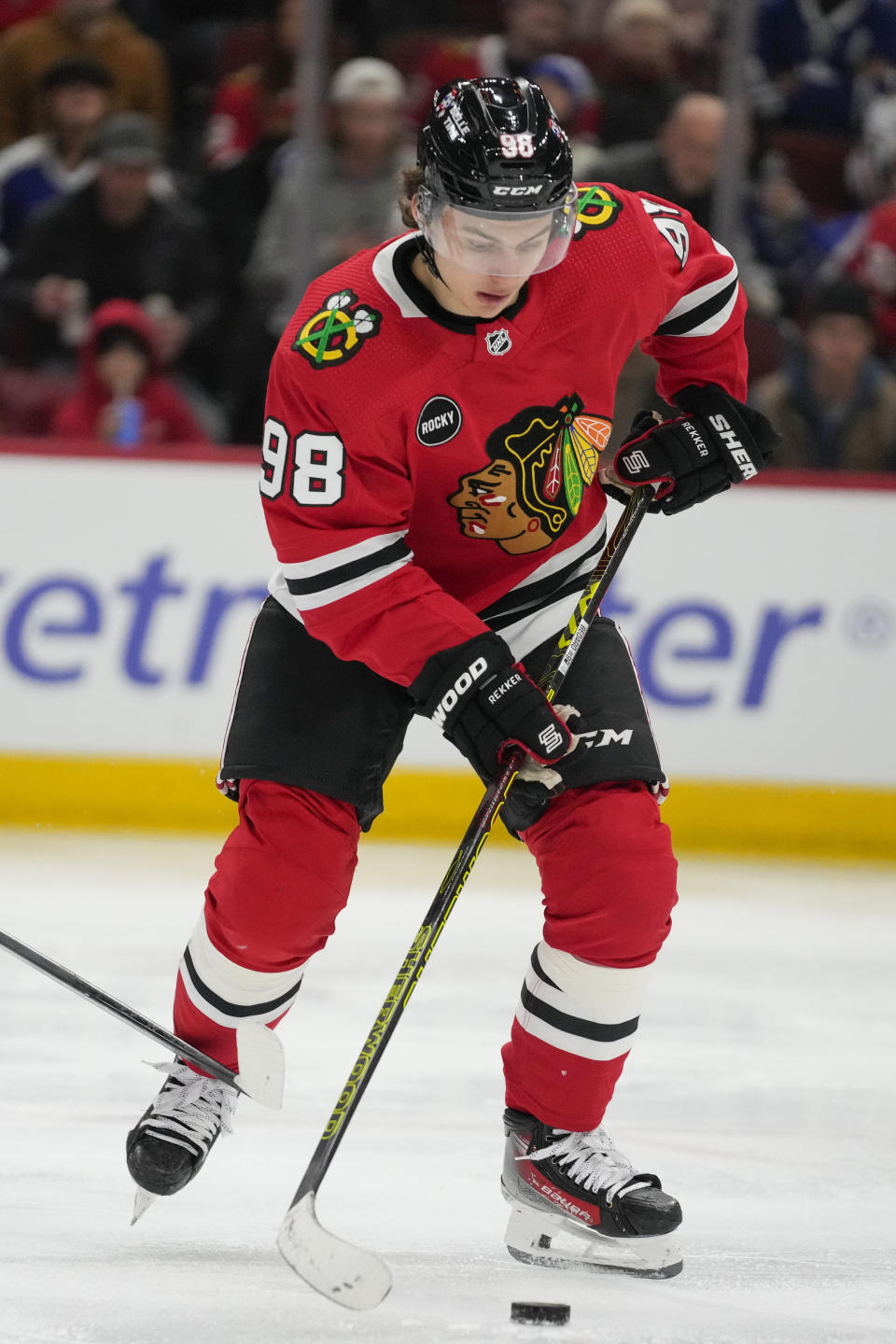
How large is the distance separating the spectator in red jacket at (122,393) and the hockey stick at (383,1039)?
2464 mm

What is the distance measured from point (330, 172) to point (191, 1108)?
3.18 m

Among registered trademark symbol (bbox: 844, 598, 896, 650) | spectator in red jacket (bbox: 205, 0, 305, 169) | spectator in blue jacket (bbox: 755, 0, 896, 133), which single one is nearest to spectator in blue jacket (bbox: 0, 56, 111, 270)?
spectator in red jacket (bbox: 205, 0, 305, 169)

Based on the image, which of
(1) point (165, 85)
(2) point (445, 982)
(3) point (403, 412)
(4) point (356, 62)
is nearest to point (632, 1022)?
(3) point (403, 412)

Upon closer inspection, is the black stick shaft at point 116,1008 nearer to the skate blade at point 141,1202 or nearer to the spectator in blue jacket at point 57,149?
the skate blade at point 141,1202

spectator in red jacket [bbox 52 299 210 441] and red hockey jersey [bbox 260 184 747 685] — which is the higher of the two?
red hockey jersey [bbox 260 184 747 685]

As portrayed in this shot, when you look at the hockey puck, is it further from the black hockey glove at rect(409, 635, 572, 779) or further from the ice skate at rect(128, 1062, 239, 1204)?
the black hockey glove at rect(409, 635, 572, 779)

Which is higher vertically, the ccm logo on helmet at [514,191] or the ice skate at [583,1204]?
the ccm logo on helmet at [514,191]

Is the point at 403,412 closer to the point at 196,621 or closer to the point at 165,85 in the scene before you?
the point at 196,621

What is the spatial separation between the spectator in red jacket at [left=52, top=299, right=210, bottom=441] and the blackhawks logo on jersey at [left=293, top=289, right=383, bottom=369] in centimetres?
260

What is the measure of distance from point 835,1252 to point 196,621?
2.49 m

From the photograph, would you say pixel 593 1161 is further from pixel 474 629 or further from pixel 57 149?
pixel 57 149

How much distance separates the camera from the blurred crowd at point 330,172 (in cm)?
466

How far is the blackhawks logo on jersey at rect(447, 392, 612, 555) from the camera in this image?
2074 millimetres

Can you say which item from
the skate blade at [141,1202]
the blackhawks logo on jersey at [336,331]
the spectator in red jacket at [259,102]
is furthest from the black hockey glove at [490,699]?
the spectator in red jacket at [259,102]
